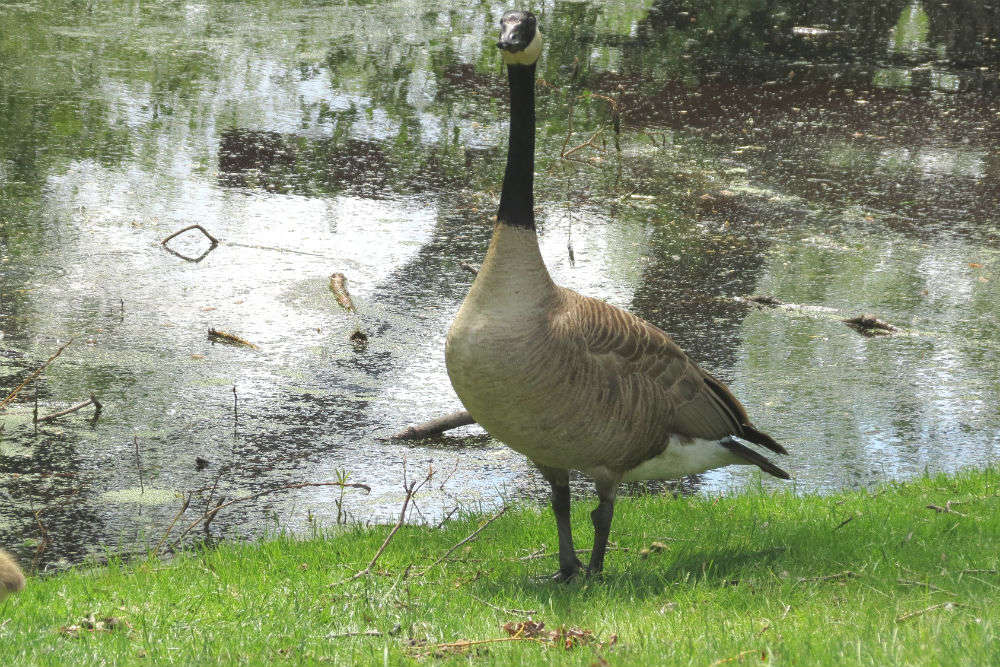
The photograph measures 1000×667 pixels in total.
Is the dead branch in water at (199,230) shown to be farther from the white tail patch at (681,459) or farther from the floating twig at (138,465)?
the white tail patch at (681,459)

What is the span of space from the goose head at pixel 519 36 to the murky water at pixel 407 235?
232 centimetres

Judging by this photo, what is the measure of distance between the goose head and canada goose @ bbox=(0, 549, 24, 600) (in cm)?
266

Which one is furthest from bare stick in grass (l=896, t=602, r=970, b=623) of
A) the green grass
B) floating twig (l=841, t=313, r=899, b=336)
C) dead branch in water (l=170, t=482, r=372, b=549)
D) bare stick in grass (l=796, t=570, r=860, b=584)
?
floating twig (l=841, t=313, r=899, b=336)

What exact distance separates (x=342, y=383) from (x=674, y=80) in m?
7.52

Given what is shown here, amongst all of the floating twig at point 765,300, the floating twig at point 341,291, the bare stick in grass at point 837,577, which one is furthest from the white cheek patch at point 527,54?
the floating twig at point 765,300

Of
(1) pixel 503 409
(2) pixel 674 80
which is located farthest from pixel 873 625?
(2) pixel 674 80

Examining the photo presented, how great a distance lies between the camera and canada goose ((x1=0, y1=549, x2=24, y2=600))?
426 cm

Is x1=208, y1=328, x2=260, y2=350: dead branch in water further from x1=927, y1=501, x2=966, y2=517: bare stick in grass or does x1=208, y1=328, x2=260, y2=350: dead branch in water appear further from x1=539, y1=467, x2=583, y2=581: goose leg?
x1=927, y1=501, x2=966, y2=517: bare stick in grass

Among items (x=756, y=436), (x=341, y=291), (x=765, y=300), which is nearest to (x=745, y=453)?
(x=756, y=436)

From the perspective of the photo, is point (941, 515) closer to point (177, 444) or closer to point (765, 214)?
point (177, 444)

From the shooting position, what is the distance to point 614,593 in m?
4.33

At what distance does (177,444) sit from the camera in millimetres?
5930

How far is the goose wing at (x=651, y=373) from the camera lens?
14.1ft

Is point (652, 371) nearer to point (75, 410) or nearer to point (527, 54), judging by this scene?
point (527, 54)
